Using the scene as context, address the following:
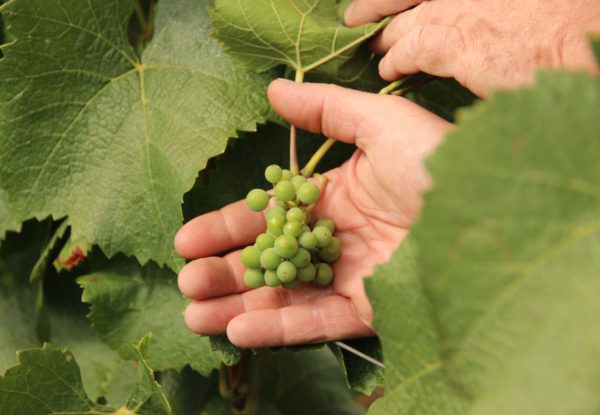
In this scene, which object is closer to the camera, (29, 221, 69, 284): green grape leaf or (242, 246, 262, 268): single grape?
(242, 246, 262, 268): single grape

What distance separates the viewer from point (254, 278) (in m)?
0.94

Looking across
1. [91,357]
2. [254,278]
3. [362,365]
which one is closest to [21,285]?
[91,357]

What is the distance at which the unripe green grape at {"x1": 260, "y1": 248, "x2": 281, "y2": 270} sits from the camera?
2.95 feet

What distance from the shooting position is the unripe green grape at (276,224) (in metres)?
0.92

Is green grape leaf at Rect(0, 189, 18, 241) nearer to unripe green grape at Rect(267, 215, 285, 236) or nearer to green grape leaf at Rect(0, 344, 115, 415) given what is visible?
green grape leaf at Rect(0, 344, 115, 415)

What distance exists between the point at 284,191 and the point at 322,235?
0.27 feet

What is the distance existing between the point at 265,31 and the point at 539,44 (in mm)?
397

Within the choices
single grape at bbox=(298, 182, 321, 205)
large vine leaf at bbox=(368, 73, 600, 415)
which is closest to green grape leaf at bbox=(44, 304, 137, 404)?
single grape at bbox=(298, 182, 321, 205)

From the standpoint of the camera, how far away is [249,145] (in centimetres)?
116

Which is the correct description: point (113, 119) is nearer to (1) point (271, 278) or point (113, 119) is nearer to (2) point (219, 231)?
(2) point (219, 231)

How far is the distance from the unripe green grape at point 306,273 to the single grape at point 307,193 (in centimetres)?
9

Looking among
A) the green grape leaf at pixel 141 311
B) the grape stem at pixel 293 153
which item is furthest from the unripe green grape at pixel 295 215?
the green grape leaf at pixel 141 311

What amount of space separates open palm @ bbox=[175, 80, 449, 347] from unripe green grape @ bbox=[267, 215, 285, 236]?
12 cm

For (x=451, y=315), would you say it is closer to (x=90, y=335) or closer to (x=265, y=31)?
(x=265, y=31)
